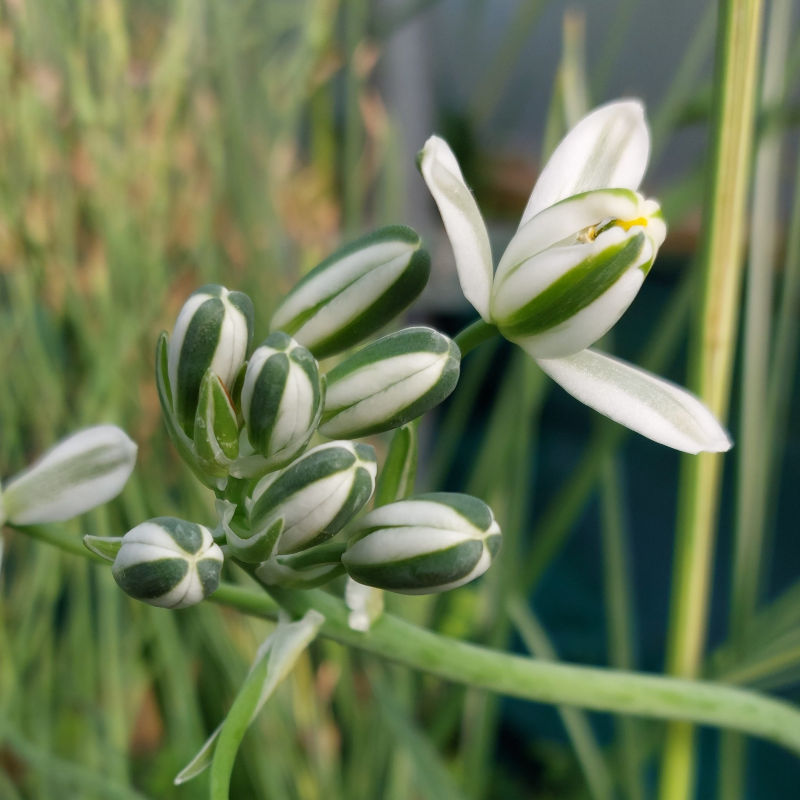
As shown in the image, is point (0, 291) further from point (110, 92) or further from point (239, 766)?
point (239, 766)

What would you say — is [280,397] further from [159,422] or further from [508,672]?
[159,422]

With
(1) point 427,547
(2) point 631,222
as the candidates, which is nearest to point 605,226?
(2) point 631,222

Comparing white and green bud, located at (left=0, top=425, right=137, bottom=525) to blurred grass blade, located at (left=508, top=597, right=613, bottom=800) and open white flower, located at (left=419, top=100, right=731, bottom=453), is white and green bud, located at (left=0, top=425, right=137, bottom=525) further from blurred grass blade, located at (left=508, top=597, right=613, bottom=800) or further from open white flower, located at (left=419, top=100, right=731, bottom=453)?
blurred grass blade, located at (left=508, top=597, right=613, bottom=800)

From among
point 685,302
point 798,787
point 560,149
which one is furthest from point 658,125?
point 798,787

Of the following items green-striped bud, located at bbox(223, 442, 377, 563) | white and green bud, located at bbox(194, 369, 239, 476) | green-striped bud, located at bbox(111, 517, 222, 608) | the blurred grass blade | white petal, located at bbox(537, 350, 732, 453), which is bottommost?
the blurred grass blade

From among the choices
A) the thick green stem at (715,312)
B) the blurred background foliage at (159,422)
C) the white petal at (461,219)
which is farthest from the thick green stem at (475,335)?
the blurred background foliage at (159,422)

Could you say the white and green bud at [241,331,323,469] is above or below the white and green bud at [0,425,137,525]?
above

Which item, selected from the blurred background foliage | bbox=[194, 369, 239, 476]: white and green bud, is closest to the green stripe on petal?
bbox=[194, 369, 239, 476]: white and green bud
